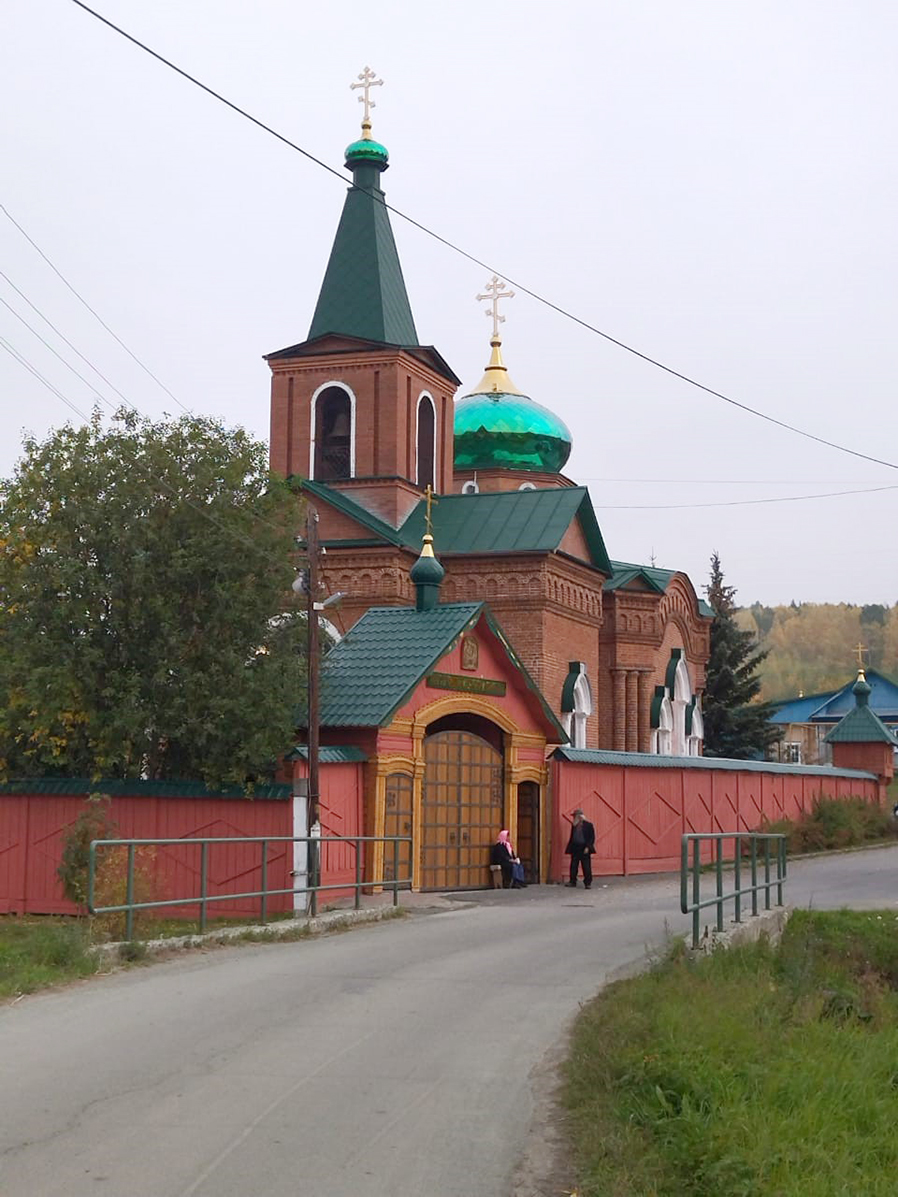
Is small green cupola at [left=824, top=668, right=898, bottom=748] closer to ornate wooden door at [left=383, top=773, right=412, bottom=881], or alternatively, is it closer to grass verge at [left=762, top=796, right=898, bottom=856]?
grass verge at [left=762, top=796, right=898, bottom=856]

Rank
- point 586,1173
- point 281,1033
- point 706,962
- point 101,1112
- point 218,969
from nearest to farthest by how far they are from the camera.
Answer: point 586,1173
point 101,1112
point 281,1033
point 706,962
point 218,969

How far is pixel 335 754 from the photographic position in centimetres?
2055

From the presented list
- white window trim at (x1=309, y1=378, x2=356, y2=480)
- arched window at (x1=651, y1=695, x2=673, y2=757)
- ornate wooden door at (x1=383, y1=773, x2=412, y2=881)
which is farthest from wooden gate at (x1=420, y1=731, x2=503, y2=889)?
arched window at (x1=651, y1=695, x2=673, y2=757)

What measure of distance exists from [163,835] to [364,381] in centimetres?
1562

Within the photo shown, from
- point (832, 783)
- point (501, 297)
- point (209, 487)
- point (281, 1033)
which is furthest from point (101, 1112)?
point (501, 297)

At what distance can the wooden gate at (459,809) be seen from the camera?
22734 millimetres

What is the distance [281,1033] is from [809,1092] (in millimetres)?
3523

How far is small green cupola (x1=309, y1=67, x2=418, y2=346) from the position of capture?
33.7 meters

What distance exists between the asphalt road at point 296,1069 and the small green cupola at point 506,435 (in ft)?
89.6

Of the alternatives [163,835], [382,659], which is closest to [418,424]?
[382,659]

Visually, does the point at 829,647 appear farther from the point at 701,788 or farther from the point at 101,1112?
the point at 101,1112

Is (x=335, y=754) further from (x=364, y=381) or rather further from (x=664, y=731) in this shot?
(x=664, y=731)

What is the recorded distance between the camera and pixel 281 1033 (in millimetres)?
9555

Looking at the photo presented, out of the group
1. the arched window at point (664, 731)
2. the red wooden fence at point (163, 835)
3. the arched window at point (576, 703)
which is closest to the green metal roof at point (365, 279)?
the arched window at point (576, 703)
